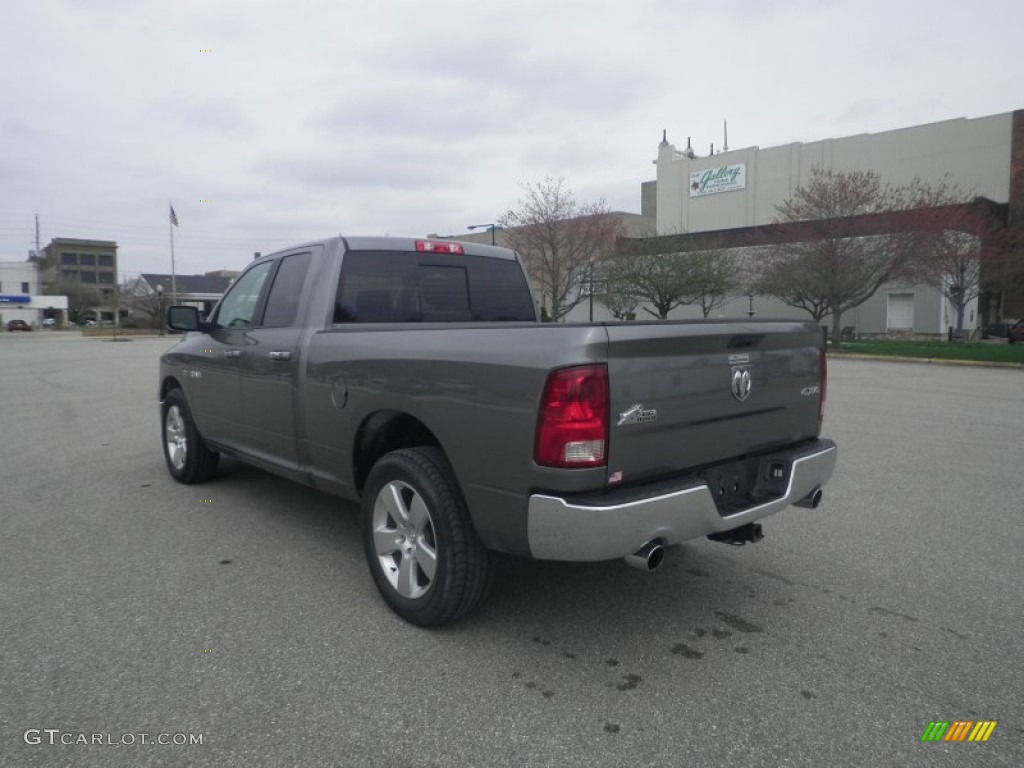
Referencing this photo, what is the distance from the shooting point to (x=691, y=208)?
60.5 metres

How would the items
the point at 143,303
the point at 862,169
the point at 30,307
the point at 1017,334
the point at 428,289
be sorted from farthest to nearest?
the point at 30,307
the point at 143,303
the point at 862,169
the point at 1017,334
the point at 428,289

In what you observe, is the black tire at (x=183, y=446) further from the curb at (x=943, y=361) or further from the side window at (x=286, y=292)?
the curb at (x=943, y=361)

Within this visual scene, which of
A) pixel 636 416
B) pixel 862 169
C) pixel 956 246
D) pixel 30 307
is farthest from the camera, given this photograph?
pixel 30 307

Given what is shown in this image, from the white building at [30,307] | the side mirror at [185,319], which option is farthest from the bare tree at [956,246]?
the white building at [30,307]

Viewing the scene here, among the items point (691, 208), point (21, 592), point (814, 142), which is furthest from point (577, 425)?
point (691, 208)

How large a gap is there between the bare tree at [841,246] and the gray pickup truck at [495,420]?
27436 millimetres

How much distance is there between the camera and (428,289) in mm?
4746

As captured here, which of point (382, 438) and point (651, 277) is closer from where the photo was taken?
point (382, 438)

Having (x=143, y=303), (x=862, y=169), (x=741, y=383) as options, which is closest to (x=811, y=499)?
(x=741, y=383)

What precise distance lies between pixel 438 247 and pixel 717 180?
58.2 meters

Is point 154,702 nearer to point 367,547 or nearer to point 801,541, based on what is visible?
point 367,547

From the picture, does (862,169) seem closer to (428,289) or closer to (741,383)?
(428,289)

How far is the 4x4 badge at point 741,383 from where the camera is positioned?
331cm

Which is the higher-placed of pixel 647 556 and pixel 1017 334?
pixel 1017 334
